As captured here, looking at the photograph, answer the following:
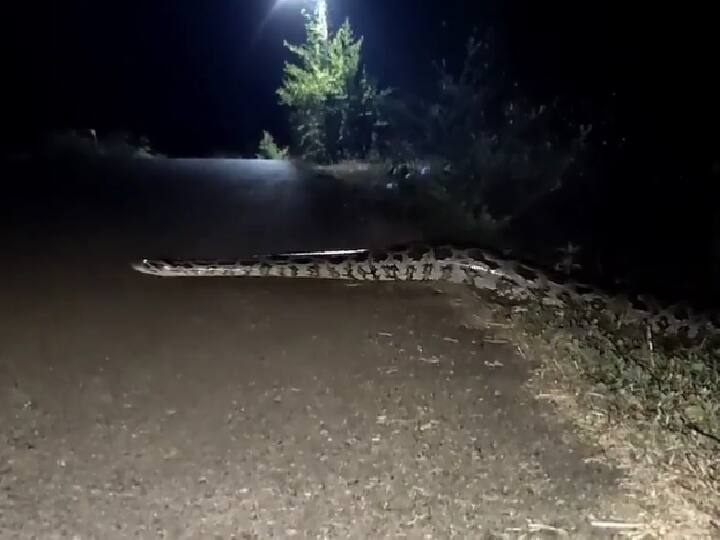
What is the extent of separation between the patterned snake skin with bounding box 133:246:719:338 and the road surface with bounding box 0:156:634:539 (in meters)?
0.45

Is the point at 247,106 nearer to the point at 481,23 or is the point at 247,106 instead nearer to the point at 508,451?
the point at 481,23

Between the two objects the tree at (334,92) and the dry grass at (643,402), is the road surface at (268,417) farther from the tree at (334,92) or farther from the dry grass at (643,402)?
the tree at (334,92)

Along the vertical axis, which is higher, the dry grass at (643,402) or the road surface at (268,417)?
the dry grass at (643,402)

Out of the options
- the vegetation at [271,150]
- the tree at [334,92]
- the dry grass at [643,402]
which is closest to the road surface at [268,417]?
the dry grass at [643,402]

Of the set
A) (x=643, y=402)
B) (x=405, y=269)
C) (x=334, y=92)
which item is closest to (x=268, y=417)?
(x=643, y=402)

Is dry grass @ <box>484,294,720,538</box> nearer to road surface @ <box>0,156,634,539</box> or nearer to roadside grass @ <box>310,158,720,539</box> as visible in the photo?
roadside grass @ <box>310,158,720,539</box>

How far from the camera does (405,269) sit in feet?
37.3

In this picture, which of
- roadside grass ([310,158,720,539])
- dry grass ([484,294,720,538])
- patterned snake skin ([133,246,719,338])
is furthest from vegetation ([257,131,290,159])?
dry grass ([484,294,720,538])

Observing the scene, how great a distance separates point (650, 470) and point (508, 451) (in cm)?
83

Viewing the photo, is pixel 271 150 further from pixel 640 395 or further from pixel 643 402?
pixel 643 402

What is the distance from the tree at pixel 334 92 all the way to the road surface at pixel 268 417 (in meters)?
22.9

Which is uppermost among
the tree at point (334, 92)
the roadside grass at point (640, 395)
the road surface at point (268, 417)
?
the tree at point (334, 92)

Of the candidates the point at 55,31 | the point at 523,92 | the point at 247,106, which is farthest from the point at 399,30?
the point at 247,106

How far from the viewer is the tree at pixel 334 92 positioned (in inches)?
1298
